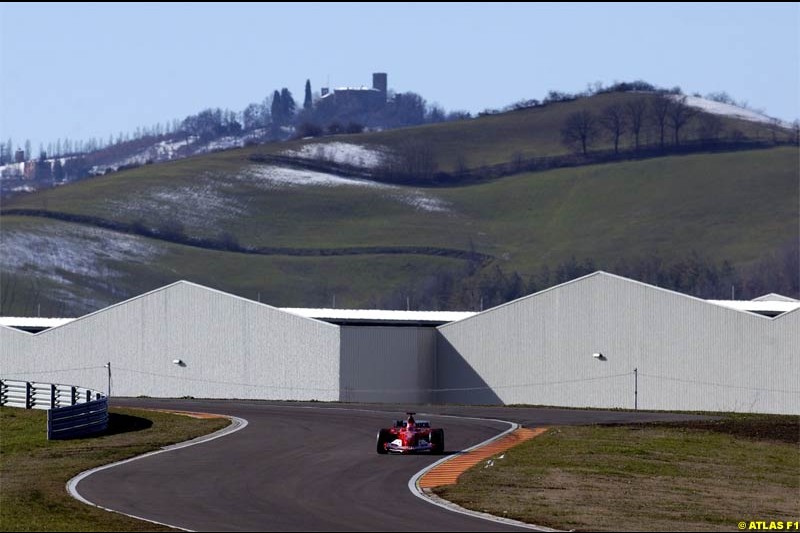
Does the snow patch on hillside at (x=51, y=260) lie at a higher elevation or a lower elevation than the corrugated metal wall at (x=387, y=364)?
higher

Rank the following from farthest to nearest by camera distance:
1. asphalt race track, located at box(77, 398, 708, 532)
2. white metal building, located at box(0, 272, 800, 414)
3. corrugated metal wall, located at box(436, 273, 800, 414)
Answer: white metal building, located at box(0, 272, 800, 414)
corrugated metal wall, located at box(436, 273, 800, 414)
asphalt race track, located at box(77, 398, 708, 532)

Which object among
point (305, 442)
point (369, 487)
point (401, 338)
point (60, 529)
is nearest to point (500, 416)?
point (305, 442)

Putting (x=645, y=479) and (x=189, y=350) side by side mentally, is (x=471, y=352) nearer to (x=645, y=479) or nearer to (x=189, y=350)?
(x=189, y=350)

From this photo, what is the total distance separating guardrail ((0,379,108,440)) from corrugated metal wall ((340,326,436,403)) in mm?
22103

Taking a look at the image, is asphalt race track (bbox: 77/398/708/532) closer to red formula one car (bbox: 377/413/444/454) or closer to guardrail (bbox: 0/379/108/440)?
red formula one car (bbox: 377/413/444/454)

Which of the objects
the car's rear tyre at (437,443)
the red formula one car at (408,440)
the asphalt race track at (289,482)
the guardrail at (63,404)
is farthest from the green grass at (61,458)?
the car's rear tyre at (437,443)

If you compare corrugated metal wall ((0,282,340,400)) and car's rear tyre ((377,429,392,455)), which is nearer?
car's rear tyre ((377,429,392,455))

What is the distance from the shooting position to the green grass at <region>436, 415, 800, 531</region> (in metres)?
30.3

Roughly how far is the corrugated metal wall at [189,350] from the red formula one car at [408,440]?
110 feet

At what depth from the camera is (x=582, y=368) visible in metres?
77.3

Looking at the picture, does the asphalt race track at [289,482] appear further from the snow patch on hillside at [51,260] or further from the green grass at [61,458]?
the snow patch on hillside at [51,260]

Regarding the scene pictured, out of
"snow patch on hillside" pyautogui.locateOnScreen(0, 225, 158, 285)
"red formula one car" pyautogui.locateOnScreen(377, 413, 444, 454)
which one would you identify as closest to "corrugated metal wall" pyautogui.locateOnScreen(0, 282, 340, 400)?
"red formula one car" pyautogui.locateOnScreen(377, 413, 444, 454)

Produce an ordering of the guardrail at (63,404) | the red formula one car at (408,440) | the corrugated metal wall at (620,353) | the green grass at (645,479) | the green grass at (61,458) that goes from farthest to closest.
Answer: the corrugated metal wall at (620,353) → the guardrail at (63,404) → the red formula one car at (408,440) → the green grass at (645,479) → the green grass at (61,458)

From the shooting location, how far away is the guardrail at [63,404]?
46000 mm
